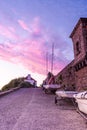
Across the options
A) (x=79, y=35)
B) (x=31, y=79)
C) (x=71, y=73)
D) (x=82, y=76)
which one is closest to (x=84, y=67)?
(x=82, y=76)

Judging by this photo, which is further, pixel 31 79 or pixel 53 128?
pixel 31 79

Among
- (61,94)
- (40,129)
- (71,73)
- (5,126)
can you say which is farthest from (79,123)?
(71,73)

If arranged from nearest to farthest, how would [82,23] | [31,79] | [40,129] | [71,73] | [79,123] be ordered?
1. [40,129]
2. [79,123]
3. [82,23]
4. [71,73]
5. [31,79]

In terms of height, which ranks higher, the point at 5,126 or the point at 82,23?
the point at 82,23

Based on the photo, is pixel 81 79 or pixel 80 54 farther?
pixel 80 54

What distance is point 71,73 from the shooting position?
68.4ft

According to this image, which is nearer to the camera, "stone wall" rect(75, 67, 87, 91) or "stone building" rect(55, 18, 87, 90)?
"stone wall" rect(75, 67, 87, 91)

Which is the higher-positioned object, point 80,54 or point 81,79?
point 80,54

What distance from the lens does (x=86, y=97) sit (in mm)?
6898

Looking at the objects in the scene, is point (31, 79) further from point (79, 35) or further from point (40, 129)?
point (40, 129)

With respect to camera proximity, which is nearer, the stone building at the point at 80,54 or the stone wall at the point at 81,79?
the stone wall at the point at 81,79

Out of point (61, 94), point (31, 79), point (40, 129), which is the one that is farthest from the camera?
point (31, 79)

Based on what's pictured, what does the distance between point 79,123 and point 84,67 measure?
8693 mm

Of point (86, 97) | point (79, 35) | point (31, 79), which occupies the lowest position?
point (86, 97)
